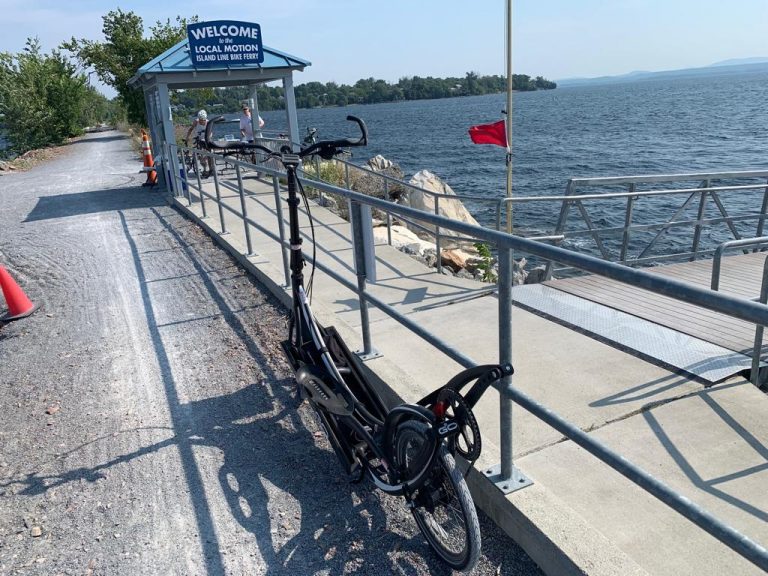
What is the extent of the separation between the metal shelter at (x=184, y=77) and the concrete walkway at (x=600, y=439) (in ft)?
26.3

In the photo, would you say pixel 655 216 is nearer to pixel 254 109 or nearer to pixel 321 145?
pixel 254 109

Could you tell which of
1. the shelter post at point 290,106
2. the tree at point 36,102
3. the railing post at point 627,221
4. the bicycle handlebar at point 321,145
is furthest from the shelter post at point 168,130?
the tree at point 36,102

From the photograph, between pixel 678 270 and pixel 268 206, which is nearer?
pixel 678 270

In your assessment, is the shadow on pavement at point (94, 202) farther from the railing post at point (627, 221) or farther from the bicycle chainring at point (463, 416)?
the bicycle chainring at point (463, 416)

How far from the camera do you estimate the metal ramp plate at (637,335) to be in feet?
15.6

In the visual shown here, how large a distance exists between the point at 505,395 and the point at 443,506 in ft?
1.73

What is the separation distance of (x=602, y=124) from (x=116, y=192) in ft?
191

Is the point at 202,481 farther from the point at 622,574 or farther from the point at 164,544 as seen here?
the point at 622,574

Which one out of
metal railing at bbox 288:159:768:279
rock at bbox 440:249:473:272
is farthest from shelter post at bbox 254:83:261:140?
rock at bbox 440:249:473:272

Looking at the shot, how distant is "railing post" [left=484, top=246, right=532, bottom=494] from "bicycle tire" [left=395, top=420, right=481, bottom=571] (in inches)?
12.6

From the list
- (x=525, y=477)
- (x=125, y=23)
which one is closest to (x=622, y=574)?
(x=525, y=477)

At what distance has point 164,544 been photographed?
2.97m

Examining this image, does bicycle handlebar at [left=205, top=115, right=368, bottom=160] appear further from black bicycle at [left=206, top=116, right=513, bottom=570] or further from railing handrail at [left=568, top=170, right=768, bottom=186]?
railing handrail at [left=568, top=170, right=768, bottom=186]

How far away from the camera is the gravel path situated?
2902mm
